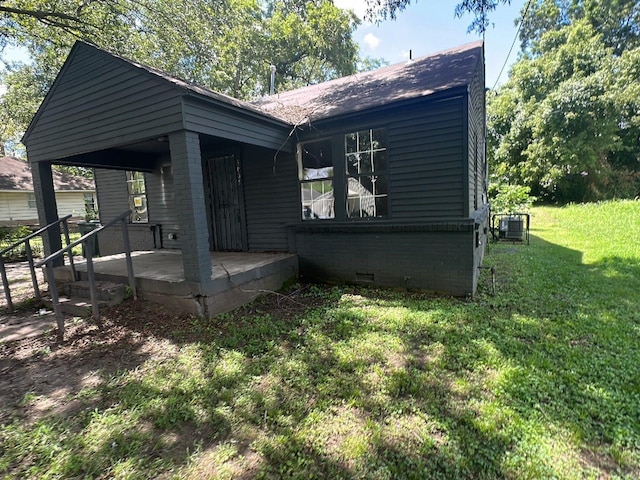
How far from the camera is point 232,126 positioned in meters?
4.64

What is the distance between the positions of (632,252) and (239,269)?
881 centimetres

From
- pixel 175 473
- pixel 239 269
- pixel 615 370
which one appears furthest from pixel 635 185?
pixel 175 473

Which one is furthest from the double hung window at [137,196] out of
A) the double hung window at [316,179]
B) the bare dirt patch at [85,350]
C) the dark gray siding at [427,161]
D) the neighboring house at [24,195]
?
the neighboring house at [24,195]

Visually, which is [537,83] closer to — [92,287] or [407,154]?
[407,154]

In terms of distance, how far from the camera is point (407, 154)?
507 cm

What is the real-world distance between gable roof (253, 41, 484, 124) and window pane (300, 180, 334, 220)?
3.78 feet

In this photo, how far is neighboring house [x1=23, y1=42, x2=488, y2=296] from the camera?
165 inches

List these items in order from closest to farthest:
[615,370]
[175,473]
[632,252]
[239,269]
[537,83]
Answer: [175,473] < [615,370] < [239,269] < [632,252] < [537,83]

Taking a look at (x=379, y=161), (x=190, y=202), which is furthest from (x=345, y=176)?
(x=190, y=202)

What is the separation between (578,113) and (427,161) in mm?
19547

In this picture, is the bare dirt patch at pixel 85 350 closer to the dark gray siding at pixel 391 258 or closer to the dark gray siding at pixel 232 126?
the dark gray siding at pixel 391 258

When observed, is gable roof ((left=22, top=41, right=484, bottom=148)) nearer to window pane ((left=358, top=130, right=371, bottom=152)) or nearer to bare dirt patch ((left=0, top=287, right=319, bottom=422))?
window pane ((left=358, top=130, right=371, bottom=152))

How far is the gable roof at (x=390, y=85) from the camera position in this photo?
4957mm

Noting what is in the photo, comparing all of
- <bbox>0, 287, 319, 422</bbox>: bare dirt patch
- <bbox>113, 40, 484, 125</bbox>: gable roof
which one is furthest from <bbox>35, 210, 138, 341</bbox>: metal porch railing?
<bbox>113, 40, 484, 125</bbox>: gable roof
